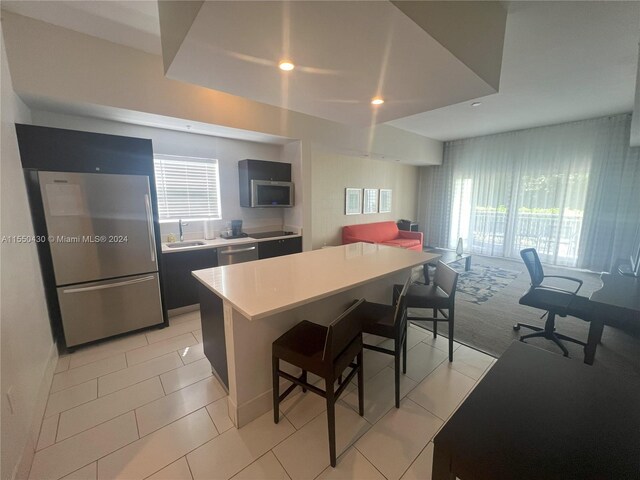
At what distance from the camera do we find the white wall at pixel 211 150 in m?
2.70

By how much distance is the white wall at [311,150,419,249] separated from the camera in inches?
199

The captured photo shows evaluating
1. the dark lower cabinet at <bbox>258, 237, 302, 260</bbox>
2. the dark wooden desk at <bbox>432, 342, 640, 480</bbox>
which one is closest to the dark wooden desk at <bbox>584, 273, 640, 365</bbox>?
the dark wooden desk at <bbox>432, 342, 640, 480</bbox>

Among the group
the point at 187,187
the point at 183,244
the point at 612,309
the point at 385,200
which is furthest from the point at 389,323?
the point at 385,200

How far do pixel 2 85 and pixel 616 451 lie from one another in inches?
146

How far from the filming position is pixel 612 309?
1891mm

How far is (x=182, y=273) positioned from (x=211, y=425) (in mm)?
1877

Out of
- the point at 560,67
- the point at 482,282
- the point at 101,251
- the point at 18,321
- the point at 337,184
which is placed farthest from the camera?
→ the point at 337,184

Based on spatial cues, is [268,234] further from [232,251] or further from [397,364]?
[397,364]

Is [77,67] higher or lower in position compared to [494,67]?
higher

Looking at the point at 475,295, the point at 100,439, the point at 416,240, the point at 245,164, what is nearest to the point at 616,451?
the point at 100,439

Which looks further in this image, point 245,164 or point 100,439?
point 245,164

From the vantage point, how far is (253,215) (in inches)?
162

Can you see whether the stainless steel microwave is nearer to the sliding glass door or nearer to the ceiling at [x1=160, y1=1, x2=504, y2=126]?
the ceiling at [x1=160, y1=1, x2=504, y2=126]

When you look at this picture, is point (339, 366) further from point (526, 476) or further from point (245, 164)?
point (245, 164)
